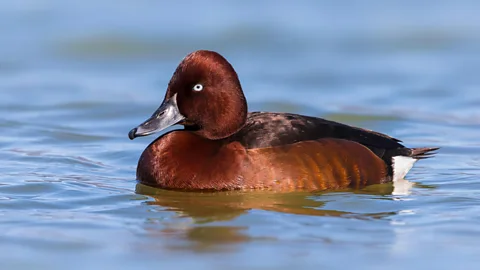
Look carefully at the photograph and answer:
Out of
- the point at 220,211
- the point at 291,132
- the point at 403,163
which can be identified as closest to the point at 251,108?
the point at 403,163

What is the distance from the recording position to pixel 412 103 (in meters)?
11.9

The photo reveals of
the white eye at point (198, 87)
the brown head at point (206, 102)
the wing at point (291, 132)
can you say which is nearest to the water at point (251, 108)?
the wing at point (291, 132)

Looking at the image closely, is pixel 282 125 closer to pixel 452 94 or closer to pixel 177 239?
pixel 177 239

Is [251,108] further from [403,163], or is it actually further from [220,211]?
[220,211]

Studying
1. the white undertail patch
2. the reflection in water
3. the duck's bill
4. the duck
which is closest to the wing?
the duck

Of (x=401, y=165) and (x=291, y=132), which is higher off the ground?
(x=291, y=132)

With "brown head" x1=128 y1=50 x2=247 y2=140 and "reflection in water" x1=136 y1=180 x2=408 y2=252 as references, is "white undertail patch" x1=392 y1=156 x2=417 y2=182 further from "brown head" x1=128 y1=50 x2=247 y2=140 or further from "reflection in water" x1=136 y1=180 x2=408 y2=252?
"brown head" x1=128 y1=50 x2=247 y2=140

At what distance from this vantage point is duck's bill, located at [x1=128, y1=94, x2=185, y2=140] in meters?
7.88

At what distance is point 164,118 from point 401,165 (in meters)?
2.07

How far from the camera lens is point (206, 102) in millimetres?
7879

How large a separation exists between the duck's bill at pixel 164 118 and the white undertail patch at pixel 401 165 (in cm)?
189

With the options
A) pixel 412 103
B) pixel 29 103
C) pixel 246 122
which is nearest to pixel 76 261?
pixel 246 122

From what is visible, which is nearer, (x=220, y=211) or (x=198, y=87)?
(x=220, y=211)

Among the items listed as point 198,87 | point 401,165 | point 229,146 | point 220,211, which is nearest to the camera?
point 220,211
